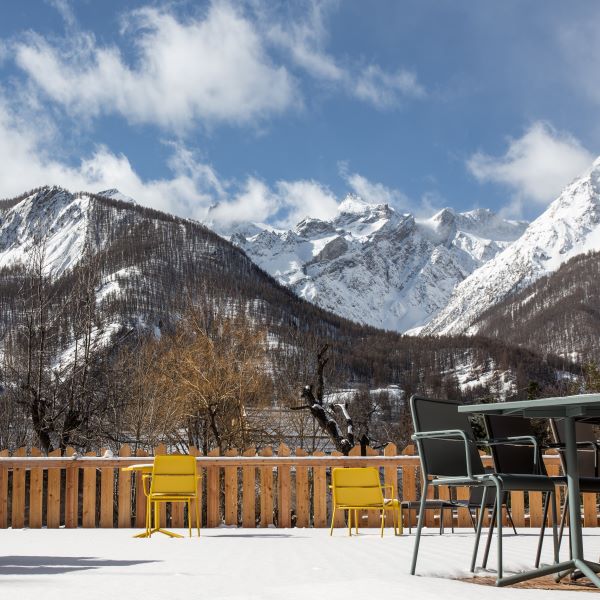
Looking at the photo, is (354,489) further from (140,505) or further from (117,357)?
(117,357)

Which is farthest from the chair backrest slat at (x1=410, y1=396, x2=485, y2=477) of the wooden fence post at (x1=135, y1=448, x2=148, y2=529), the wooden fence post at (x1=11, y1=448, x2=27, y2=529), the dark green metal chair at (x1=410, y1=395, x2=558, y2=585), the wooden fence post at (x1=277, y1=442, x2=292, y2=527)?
the wooden fence post at (x1=11, y1=448, x2=27, y2=529)

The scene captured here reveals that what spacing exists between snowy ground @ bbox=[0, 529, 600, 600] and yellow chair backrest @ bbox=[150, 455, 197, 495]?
1.60 ft

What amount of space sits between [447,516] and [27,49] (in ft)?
38.8

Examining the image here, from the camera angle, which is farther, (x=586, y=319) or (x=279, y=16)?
(x=586, y=319)

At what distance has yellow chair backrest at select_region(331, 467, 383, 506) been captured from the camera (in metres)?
8.30

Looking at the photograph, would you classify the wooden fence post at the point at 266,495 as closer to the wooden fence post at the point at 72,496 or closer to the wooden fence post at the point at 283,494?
the wooden fence post at the point at 283,494

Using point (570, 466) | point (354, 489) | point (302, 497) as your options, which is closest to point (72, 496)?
point (302, 497)

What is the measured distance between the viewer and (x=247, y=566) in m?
5.01

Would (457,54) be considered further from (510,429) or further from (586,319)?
(586,319)

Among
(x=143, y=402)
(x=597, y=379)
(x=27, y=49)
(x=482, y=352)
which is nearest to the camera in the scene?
(x=27, y=49)

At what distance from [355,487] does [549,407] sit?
469 centimetres

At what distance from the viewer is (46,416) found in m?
12.8

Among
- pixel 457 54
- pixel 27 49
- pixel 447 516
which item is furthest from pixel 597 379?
pixel 27 49

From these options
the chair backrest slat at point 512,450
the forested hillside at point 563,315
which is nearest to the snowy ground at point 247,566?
the chair backrest slat at point 512,450
